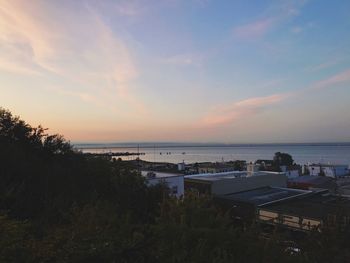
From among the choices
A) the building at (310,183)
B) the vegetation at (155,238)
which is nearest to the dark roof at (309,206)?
the building at (310,183)

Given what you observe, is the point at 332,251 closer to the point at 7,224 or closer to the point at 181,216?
the point at 181,216

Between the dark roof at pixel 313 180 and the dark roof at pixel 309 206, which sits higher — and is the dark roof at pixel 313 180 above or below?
below

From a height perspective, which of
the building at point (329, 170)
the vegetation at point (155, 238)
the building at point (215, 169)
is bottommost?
the building at point (329, 170)

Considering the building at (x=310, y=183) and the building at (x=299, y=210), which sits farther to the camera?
the building at (x=310, y=183)

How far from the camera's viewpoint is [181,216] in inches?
296

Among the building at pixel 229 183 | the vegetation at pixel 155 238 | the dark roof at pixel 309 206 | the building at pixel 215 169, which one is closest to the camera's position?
the vegetation at pixel 155 238

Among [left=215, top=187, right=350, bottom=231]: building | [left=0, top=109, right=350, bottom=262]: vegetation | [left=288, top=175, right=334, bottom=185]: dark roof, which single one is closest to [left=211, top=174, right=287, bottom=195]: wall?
[left=215, top=187, right=350, bottom=231]: building

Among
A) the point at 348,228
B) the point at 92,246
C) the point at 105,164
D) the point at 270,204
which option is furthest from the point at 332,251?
the point at 270,204

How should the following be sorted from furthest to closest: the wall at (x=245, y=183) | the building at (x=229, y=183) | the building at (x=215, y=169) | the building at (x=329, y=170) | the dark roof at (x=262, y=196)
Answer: the building at (x=329, y=170) → the building at (x=215, y=169) → the wall at (x=245, y=183) → the building at (x=229, y=183) → the dark roof at (x=262, y=196)

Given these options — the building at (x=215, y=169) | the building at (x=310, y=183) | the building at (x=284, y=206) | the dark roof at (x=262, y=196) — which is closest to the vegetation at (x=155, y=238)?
the building at (x=284, y=206)

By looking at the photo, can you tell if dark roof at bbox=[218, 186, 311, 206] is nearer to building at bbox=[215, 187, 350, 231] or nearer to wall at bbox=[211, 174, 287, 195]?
building at bbox=[215, 187, 350, 231]

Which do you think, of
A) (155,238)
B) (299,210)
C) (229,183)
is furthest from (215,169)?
(155,238)

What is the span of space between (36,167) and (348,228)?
13902mm

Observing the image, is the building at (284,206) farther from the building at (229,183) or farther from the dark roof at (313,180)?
the dark roof at (313,180)
